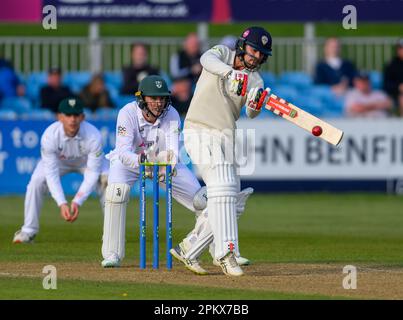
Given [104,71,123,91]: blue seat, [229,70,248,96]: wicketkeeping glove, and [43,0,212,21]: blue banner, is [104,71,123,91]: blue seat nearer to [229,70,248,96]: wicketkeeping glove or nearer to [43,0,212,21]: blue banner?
[43,0,212,21]: blue banner

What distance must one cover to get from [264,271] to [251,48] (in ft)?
6.87

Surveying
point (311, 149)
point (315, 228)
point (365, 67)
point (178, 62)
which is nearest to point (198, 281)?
point (315, 228)

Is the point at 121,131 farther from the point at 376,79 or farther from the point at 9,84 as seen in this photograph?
the point at 376,79

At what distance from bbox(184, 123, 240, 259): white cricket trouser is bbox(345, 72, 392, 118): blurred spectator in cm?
1185

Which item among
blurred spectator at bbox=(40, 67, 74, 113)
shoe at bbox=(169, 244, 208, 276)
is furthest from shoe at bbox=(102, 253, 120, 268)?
blurred spectator at bbox=(40, 67, 74, 113)

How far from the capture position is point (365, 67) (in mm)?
26219

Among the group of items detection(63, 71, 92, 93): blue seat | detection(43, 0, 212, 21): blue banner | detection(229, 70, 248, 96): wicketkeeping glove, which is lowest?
detection(229, 70, 248, 96): wicketkeeping glove

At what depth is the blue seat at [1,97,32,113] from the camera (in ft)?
76.4

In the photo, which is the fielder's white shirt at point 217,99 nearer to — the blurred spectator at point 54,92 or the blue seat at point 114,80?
the blurred spectator at point 54,92

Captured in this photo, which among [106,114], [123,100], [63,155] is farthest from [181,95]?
[63,155]

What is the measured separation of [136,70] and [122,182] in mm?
11112

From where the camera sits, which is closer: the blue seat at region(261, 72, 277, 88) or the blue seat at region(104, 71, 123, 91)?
the blue seat at region(261, 72, 277, 88)

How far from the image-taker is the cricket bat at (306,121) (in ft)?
36.5

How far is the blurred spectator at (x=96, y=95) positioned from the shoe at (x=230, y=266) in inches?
457
